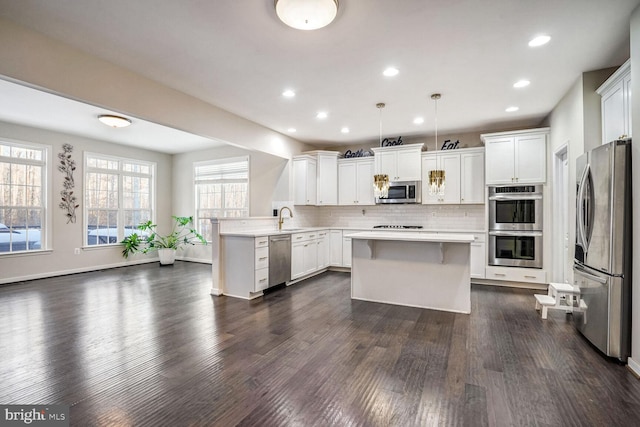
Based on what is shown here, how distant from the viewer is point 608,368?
2381mm

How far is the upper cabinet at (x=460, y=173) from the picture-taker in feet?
17.7

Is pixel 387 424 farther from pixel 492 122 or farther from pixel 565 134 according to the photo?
pixel 492 122

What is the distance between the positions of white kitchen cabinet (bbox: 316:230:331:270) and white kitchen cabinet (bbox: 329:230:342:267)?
0.08 m

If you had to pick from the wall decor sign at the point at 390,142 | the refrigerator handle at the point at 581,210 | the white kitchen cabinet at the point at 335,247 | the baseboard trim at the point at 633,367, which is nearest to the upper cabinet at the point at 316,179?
the white kitchen cabinet at the point at 335,247

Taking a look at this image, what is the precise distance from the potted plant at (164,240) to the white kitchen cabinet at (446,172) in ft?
17.5

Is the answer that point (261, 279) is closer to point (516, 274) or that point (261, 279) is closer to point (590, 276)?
point (590, 276)

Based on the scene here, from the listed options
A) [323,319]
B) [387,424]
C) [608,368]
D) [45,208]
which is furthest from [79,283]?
[608,368]

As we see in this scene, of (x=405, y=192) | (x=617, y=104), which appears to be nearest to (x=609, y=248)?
(x=617, y=104)

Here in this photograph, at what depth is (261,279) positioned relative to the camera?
4457 millimetres

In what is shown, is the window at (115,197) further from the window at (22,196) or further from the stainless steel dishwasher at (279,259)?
the stainless steel dishwasher at (279,259)

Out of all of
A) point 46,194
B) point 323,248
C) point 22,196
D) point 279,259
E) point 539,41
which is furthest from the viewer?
point 323,248

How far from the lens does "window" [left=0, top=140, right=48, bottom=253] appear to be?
5.47m

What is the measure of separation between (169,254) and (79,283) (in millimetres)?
2032

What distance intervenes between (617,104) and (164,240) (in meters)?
8.42
